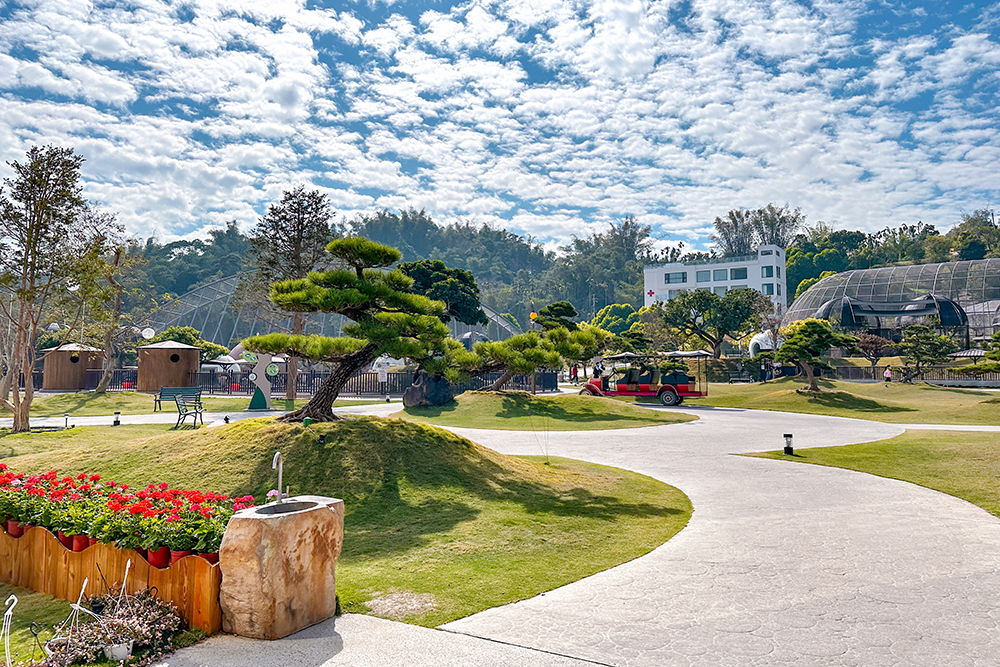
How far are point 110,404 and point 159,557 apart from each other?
26.8m

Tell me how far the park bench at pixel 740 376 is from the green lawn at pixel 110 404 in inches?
1235

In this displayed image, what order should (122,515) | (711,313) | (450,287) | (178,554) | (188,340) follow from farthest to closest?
(711,313) → (188,340) → (450,287) → (122,515) → (178,554)

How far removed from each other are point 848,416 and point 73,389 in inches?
1669

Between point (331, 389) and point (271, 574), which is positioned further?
point (331, 389)

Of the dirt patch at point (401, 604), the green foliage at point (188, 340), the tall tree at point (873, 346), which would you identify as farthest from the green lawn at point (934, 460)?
the green foliage at point (188, 340)

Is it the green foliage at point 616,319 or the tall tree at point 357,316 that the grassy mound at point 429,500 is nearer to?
the tall tree at point 357,316

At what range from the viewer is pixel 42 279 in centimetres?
1920

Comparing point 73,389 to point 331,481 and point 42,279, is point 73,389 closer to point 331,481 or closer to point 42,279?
point 42,279

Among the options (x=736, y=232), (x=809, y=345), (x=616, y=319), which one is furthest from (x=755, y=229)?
(x=809, y=345)

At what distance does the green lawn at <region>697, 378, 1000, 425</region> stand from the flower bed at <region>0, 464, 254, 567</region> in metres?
25.8

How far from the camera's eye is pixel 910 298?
→ 6750 cm

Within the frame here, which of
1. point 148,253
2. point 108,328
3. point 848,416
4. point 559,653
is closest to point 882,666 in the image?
point 559,653

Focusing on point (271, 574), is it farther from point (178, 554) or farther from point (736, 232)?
point (736, 232)

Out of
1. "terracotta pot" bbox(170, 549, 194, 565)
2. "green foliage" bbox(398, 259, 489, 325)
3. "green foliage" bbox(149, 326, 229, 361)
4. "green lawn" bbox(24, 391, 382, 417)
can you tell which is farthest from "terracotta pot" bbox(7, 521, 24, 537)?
"green foliage" bbox(149, 326, 229, 361)
